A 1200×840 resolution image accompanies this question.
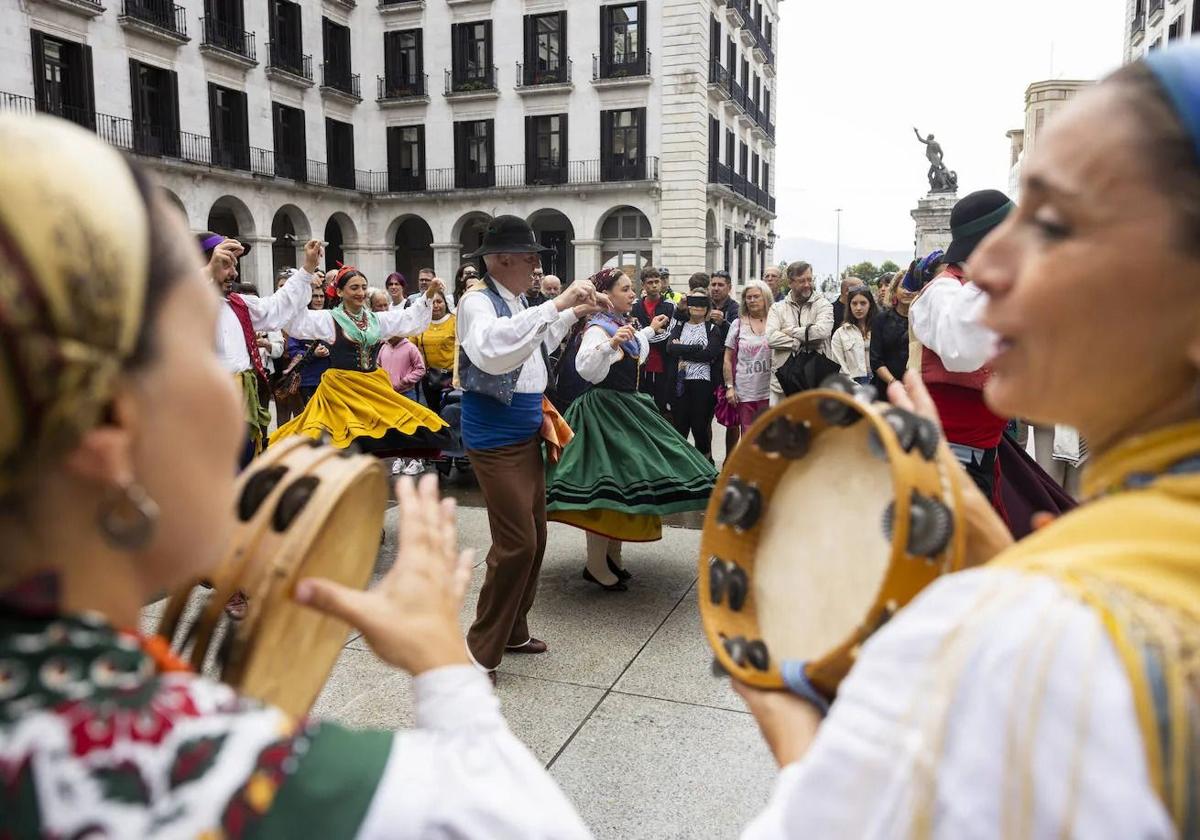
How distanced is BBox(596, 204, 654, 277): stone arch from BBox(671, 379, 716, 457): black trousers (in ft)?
70.0

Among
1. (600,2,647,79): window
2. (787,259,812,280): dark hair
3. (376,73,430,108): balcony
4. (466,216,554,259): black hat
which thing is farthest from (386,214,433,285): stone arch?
(466,216,554,259): black hat

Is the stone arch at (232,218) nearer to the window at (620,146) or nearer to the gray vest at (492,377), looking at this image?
the window at (620,146)

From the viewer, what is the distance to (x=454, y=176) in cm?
2916

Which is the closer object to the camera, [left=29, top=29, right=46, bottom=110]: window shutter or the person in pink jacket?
the person in pink jacket

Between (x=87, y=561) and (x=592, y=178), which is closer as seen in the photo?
(x=87, y=561)

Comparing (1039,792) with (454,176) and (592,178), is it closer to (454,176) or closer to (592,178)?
(592,178)

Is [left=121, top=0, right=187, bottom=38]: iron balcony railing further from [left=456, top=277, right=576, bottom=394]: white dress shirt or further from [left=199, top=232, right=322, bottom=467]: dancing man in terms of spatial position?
[left=456, top=277, right=576, bottom=394]: white dress shirt

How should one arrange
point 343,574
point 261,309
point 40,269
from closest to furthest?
1. point 40,269
2. point 343,574
3. point 261,309

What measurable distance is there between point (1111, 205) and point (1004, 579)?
0.32 meters

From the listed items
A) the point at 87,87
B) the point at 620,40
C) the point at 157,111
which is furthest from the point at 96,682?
the point at 620,40

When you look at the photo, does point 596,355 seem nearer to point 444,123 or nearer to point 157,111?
point 157,111

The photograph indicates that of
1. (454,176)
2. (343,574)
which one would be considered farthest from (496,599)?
(454,176)

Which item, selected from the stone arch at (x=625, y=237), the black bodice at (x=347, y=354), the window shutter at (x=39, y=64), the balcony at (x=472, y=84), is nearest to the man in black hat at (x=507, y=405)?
the black bodice at (x=347, y=354)

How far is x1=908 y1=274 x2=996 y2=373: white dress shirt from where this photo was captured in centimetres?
296
